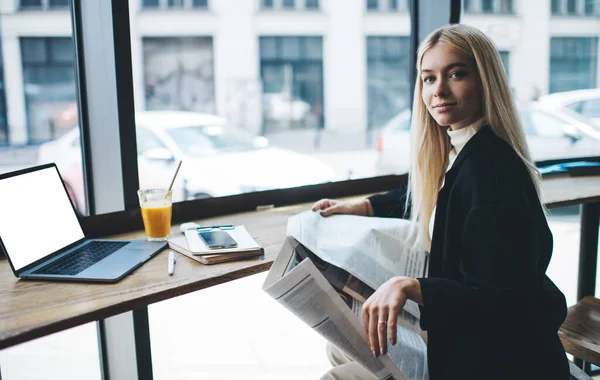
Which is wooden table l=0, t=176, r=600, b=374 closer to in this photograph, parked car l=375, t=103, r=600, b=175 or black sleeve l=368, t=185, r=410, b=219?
black sleeve l=368, t=185, r=410, b=219

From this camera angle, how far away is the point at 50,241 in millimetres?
1367

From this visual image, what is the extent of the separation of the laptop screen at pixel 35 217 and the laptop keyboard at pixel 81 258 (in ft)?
0.11

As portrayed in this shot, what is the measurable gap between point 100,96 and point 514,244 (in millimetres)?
1303

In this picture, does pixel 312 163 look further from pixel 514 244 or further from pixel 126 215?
pixel 514 244

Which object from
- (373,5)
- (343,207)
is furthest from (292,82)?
(343,207)

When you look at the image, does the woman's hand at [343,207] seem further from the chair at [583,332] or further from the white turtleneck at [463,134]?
the chair at [583,332]

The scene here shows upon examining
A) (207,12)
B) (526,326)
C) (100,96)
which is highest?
(207,12)

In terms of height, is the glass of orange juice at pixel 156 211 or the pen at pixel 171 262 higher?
the glass of orange juice at pixel 156 211

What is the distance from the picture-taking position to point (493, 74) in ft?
3.86

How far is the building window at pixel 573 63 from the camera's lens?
340cm

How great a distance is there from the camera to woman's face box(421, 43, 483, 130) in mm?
1196

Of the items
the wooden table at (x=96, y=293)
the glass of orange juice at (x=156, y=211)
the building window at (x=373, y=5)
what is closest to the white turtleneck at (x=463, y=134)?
the wooden table at (x=96, y=293)

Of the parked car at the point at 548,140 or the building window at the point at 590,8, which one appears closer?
the parked car at the point at 548,140

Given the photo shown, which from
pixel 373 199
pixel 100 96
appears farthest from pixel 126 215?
pixel 373 199
